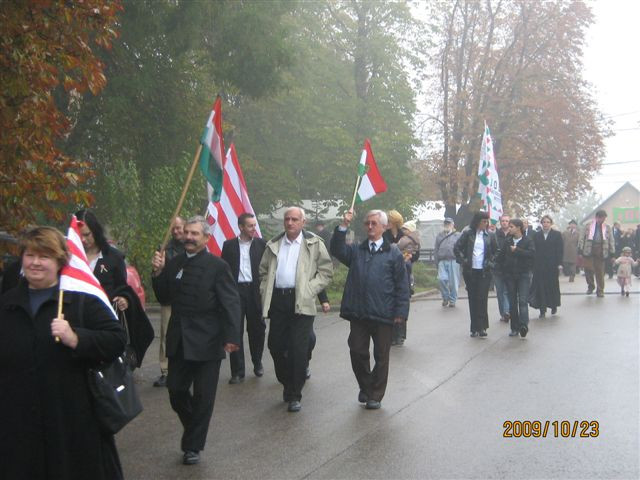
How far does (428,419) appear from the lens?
7840mm

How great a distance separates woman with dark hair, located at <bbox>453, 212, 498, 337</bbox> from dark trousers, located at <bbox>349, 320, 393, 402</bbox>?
507 cm

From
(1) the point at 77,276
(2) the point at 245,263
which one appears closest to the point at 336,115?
(2) the point at 245,263

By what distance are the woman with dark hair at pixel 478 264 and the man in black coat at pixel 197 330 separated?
721cm

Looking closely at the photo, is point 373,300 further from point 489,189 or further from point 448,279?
point 489,189

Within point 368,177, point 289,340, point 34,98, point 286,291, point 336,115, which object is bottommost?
point 289,340

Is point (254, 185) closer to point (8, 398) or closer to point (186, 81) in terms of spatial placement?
point (186, 81)

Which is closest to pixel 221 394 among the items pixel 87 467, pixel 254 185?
pixel 87 467

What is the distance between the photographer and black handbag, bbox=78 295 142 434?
14.0 ft

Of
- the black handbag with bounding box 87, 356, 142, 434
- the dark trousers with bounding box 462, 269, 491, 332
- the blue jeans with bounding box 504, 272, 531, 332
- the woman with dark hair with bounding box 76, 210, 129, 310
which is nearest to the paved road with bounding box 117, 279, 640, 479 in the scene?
the blue jeans with bounding box 504, 272, 531, 332

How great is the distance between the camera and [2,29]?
8539 mm

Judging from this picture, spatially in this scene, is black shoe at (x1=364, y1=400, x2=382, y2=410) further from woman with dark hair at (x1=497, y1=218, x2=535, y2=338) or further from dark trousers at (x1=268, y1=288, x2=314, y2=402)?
woman with dark hair at (x1=497, y1=218, x2=535, y2=338)

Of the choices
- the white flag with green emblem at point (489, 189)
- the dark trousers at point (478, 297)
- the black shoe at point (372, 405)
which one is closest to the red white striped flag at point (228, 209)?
the dark trousers at point (478, 297)

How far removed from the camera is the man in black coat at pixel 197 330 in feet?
21.7

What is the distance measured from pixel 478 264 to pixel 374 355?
5588mm
